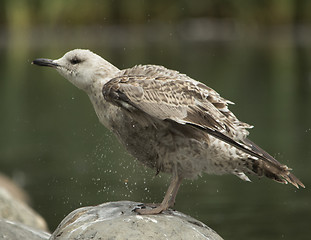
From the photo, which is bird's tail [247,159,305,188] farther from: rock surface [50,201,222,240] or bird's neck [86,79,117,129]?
bird's neck [86,79,117,129]

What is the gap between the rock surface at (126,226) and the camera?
6.38 meters

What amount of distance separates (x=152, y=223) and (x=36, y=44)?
29.5 metres

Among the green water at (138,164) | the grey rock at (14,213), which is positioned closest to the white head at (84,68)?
the grey rock at (14,213)

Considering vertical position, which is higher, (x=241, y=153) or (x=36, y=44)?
(x=241, y=153)

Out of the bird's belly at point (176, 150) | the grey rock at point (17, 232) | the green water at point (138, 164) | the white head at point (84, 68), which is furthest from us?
the green water at point (138, 164)

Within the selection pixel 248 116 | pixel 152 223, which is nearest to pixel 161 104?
A: pixel 152 223

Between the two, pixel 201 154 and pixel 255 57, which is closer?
pixel 201 154

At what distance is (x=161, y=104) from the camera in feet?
21.2

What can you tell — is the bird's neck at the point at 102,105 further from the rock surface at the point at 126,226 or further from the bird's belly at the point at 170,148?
the rock surface at the point at 126,226

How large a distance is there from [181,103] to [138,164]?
3.08ft

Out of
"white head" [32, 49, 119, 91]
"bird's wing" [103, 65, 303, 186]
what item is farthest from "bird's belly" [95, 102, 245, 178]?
"white head" [32, 49, 119, 91]

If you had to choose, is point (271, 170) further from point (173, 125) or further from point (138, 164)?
point (138, 164)

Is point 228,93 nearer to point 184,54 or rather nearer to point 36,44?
point 184,54

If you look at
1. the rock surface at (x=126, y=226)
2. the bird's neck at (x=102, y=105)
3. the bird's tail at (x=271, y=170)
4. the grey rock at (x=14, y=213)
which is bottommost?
the grey rock at (x=14, y=213)
